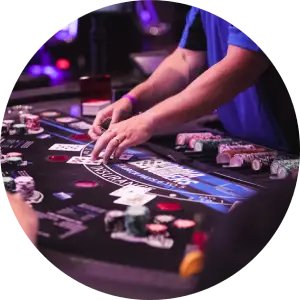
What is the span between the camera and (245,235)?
1.35 metres

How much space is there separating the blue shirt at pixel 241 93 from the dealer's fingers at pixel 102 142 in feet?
1.13

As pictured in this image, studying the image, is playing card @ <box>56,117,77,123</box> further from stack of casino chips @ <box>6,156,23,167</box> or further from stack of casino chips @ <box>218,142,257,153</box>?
stack of casino chips @ <box>218,142,257,153</box>

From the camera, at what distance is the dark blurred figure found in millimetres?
1286

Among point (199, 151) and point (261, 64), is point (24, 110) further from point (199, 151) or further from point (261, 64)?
point (261, 64)

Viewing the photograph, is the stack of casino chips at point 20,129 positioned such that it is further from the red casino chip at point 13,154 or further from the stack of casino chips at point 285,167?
the stack of casino chips at point 285,167

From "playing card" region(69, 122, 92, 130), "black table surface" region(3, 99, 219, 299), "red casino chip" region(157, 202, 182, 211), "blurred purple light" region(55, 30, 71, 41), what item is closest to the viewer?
"black table surface" region(3, 99, 219, 299)

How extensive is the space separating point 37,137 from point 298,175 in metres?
0.92

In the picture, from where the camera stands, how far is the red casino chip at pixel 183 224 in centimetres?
136

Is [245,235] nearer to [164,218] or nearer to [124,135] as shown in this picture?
[164,218]

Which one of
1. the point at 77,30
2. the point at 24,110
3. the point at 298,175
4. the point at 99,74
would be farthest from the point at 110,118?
the point at 298,175

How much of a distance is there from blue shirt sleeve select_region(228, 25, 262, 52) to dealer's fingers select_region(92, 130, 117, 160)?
45 centimetres

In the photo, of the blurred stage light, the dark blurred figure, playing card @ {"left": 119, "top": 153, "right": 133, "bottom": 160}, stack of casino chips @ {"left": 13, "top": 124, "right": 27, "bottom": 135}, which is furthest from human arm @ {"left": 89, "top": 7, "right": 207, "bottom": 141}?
the dark blurred figure

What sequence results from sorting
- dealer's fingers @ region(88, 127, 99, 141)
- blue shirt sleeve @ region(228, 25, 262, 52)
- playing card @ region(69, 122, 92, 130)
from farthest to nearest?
playing card @ region(69, 122, 92, 130) → dealer's fingers @ region(88, 127, 99, 141) → blue shirt sleeve @ region(228, 25, 262, 52)

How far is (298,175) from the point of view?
1.59m
